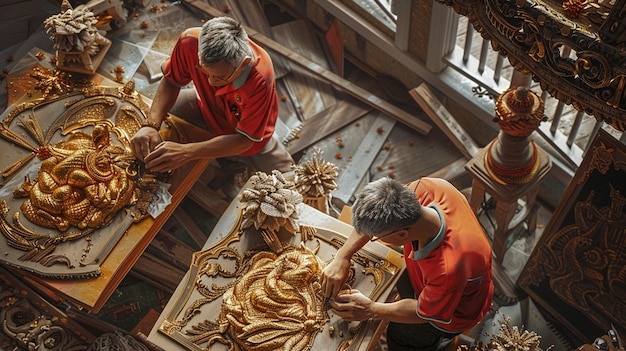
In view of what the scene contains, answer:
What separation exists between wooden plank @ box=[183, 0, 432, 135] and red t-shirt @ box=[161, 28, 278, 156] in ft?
4.39

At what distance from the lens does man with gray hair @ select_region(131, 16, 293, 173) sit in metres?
3.72

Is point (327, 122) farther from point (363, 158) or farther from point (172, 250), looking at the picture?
point (172, 250)

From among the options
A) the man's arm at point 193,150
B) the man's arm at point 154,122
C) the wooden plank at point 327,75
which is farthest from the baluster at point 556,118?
the man's arm at point 154,122

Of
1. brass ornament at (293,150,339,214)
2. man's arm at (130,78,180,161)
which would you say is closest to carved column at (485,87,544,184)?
brass ornament at (293,150,339,214)

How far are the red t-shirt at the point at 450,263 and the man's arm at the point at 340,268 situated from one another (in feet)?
0.84

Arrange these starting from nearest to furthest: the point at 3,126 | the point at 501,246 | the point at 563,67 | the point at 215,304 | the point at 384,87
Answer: the point at 563,67, the point at 215,304, the point at 3,126, the point at 501,246, the point at 384,87

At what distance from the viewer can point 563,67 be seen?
3092 millimetres

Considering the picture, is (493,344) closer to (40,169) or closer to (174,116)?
(174,116)

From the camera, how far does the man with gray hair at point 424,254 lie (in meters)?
3.18

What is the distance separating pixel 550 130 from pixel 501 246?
0.81 metres

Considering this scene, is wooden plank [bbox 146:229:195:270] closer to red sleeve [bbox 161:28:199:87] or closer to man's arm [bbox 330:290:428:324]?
red sleeve [bbox 161:28:199:87]

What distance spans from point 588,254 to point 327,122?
2.12 meters

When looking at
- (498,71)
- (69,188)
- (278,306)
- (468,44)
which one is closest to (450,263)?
(278,306)

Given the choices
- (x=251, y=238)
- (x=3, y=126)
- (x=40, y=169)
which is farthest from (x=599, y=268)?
(x=3, y=126)
